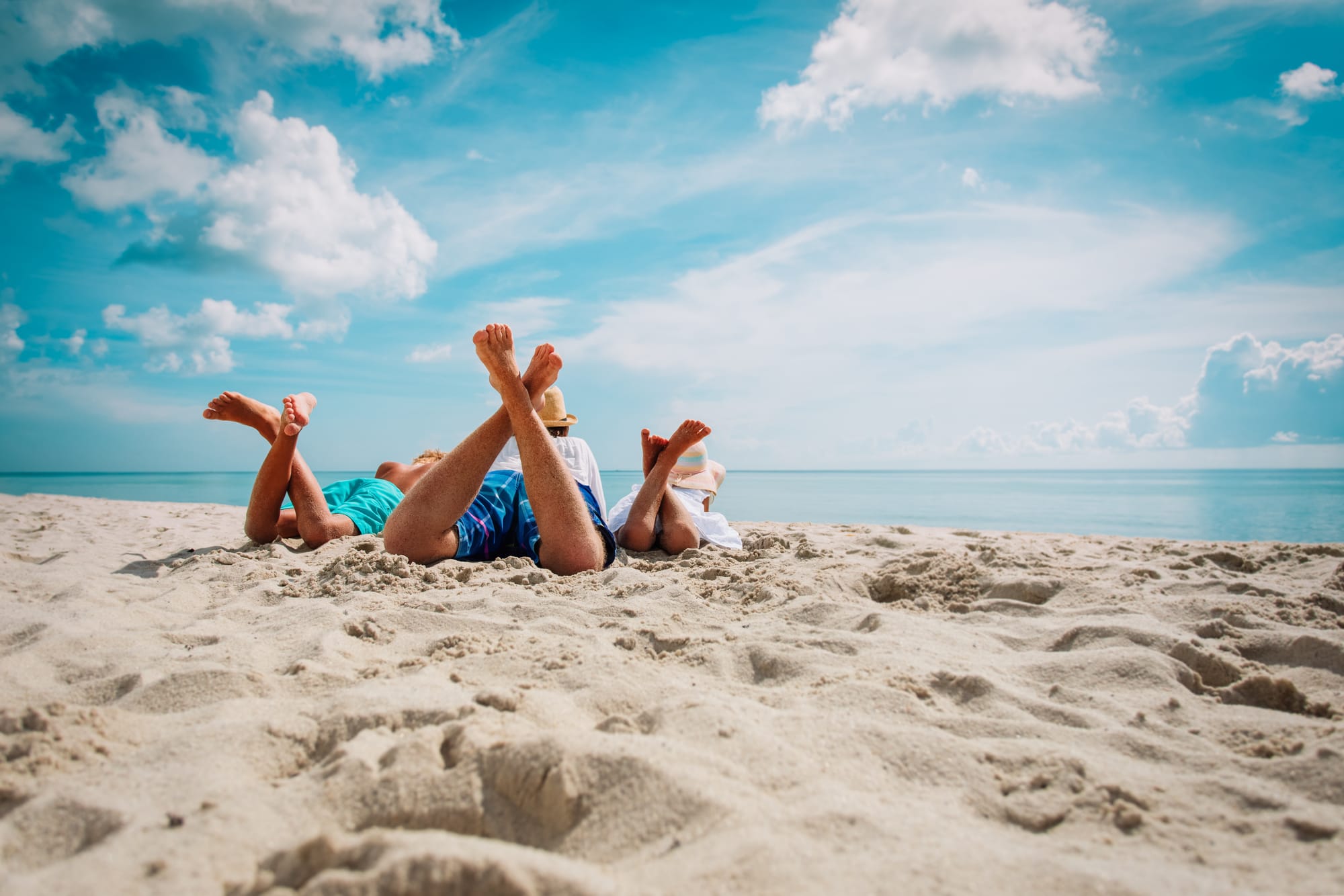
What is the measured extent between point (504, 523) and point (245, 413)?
1.49 m

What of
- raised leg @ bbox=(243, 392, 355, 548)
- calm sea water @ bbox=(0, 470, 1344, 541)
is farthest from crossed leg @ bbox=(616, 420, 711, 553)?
calm sea water @ bbox=(0, 470, 1344, 541)

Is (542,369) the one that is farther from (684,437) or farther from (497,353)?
(684,437)

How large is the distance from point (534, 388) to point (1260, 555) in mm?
3747

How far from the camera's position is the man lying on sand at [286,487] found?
→ 3.40 metres

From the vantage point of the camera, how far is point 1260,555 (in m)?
3.36

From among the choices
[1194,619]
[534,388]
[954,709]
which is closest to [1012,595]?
[1194,619]

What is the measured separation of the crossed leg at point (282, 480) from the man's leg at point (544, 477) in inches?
52.0

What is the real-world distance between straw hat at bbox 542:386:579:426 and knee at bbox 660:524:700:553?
83 centimetres

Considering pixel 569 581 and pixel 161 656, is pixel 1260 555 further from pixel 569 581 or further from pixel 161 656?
pixel 161 656

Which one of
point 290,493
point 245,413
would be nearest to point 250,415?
point 245,413

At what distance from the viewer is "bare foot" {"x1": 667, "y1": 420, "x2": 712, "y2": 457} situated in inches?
139

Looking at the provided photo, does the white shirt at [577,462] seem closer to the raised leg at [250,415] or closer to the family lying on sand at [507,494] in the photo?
the family lying on sand at [507,494]

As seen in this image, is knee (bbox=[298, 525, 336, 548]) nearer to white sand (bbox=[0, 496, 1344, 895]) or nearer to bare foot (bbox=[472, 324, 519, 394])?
white sand (bbox=[0, 496, 1344, 895])

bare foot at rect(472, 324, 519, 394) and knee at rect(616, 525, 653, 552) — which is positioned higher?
bare foot at rect(472, 324, 519, 394)
